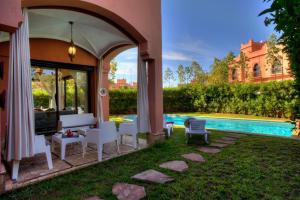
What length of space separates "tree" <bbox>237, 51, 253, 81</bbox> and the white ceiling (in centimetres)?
2631

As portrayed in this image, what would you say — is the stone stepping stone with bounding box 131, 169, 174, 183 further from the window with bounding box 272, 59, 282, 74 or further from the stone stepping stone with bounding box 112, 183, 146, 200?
the window with bounding box 272, 59, 282, 74

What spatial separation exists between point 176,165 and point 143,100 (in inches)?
91.7

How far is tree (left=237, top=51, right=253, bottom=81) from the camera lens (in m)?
29.3

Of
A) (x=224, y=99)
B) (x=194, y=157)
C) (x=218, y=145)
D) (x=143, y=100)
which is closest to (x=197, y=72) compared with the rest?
(x=224, y=99)

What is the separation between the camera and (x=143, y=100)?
596 centimetres

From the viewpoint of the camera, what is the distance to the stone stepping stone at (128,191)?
302cm

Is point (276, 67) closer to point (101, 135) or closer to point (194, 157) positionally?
point (194, 157)

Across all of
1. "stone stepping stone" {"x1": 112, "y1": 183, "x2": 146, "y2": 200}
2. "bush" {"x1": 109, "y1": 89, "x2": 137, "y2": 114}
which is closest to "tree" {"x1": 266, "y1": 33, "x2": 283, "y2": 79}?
"bush" {"x1": 109, "y1": 89, "x2": 137, "y2": 114}

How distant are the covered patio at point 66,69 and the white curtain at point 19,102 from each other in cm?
1

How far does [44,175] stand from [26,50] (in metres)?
2.40

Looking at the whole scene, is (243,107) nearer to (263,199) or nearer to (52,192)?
(263,199)

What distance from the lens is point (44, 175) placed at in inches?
150

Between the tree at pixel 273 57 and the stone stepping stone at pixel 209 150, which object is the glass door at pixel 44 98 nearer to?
the stone stepping stone at pixel 209 150

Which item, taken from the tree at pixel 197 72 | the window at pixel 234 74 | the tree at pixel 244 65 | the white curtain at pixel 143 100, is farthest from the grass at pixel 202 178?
the tree at pixel 197 72
